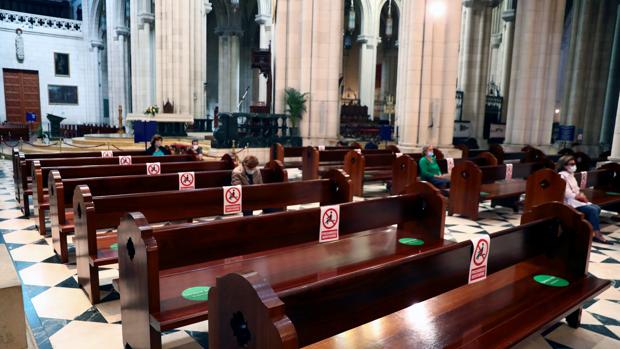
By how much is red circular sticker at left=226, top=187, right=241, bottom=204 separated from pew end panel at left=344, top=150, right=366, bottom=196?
4.88 metres

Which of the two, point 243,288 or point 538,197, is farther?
point 538,197

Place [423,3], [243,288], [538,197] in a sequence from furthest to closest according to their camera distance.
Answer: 1. [423,3]
2. [538,197]
3. [243,288]

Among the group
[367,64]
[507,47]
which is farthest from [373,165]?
[367,64]

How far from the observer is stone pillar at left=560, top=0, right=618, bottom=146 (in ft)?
57.2

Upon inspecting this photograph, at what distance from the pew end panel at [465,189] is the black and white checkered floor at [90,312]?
1935 mm

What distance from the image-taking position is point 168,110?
20.0m

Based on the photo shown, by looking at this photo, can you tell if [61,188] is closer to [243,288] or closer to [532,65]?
[243,288]

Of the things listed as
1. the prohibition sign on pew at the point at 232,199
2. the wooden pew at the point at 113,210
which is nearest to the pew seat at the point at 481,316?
the wooden pew at the point at 113,210

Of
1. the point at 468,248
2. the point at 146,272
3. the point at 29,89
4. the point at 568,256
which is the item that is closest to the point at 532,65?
the point at 568,256

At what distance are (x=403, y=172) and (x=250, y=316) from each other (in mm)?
7683

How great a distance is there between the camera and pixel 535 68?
14.4 meters

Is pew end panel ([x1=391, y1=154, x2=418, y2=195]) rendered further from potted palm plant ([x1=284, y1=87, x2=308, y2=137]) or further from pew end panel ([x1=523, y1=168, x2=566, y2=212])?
potted palm plant ([x1=284, y1=87, x2=308, y2=137])

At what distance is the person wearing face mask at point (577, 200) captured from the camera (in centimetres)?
622

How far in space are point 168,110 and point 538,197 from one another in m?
16.7
